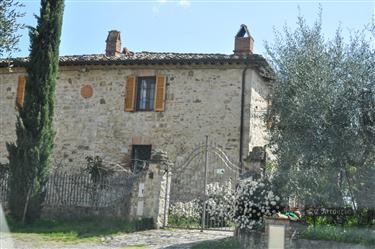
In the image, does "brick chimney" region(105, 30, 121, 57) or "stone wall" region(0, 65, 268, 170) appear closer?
"stone wall" region(0, 65, 268, 170)

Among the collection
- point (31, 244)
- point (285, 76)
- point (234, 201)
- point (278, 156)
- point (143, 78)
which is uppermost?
point (143, 78)

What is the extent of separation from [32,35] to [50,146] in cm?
315

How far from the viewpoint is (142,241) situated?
11648mm

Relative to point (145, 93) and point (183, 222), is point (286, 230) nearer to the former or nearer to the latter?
point (183, 222)

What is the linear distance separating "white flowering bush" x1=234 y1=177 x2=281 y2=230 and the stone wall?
5.87 m

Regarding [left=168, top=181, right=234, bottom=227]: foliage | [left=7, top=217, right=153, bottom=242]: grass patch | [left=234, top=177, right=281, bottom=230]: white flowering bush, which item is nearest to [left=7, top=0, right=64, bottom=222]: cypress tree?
[left=7, top=217, right=153, bottom=242]: grass patch

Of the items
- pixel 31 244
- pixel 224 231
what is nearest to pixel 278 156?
pixel 224 231

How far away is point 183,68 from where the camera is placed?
18.5 meters

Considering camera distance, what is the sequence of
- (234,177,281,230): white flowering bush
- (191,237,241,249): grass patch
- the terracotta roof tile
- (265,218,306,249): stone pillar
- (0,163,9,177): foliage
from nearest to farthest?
(265,218,306,249): stone pillar → (191,237,241,249): grass patch → (234,177,281,230): white flowering bush → (0,163,9,177): foliage → the terracotta roof tile

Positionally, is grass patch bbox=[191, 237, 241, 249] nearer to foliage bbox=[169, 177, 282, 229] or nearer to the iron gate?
foliage bbox=[169, 177, 282, 229]

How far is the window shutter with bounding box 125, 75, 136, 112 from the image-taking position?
1875 centimetres

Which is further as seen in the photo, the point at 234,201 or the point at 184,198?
the point at 184,198

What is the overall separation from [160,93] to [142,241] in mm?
7719

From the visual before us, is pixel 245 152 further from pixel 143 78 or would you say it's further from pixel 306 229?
pixel 306 229
